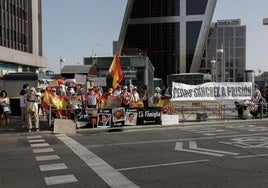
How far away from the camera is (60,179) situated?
826cm

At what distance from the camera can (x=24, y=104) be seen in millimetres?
18906

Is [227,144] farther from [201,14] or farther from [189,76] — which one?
[201,14]

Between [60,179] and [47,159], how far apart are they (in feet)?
7.78

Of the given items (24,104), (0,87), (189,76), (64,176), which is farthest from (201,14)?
(64,176)

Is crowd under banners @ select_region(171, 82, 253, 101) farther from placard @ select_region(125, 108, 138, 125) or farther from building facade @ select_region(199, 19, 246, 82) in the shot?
building facade @ select_region(199, 19, 246, 82)

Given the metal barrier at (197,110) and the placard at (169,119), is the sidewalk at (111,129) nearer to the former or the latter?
the placard at (169,119)

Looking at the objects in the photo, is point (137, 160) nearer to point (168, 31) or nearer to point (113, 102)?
point (113, 102)

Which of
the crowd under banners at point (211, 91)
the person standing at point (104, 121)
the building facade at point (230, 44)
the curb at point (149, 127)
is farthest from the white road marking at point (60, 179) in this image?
the building facade at point (230, 44)

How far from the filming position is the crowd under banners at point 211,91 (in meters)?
21.3

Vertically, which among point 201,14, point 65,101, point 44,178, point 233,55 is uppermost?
point 201,14

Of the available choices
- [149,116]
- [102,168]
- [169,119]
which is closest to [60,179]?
[102,168]

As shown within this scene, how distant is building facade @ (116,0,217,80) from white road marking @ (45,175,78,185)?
119 meters

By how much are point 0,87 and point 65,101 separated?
37.8 feet

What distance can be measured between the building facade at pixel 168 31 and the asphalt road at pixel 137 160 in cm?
11344
